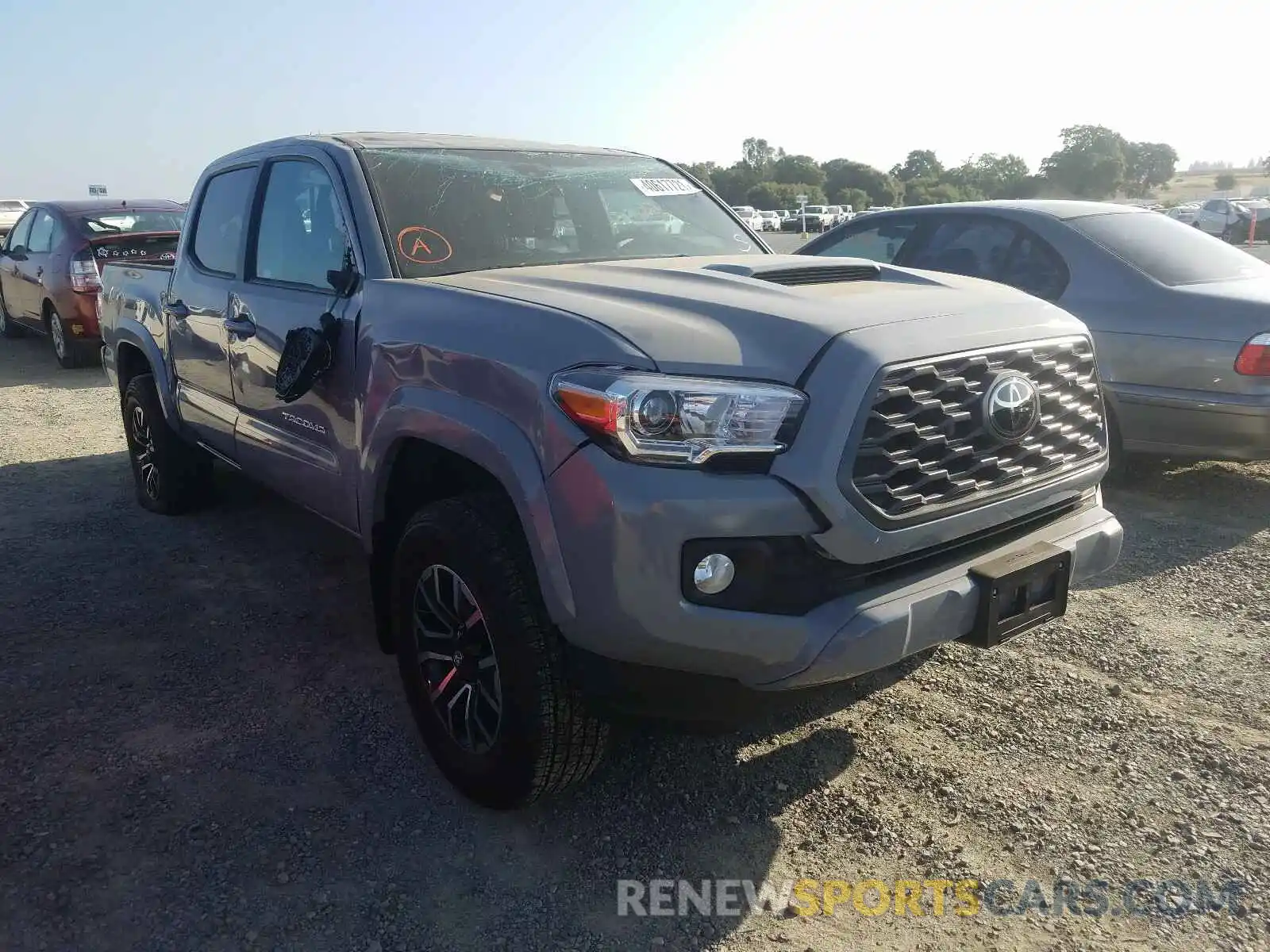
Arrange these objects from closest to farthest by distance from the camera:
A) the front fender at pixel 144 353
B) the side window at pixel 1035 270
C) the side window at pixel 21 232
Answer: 1. the front fender at pixel 144 353
2. the side window at pixel 1035 270
3. the side window at pixel 21 232

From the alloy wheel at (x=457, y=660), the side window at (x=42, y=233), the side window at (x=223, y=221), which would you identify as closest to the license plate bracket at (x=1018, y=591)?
the alloy wheel at (x=457, y=660)

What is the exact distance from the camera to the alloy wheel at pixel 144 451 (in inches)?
214

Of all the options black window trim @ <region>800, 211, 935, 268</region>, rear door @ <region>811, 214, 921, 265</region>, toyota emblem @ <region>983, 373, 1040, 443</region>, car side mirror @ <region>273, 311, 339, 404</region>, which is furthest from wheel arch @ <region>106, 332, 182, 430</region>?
toyota emblem @ <region>983, 373, 1040, 443</region>

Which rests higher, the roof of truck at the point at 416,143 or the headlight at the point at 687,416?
the roof of truck at the point at 416,143

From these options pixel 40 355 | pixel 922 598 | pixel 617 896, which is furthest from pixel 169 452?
pixel 40 355

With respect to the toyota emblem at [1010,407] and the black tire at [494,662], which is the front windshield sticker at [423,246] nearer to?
the black tire at [494,662]

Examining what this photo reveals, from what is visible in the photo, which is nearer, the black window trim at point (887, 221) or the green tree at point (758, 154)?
the black window trim at point (887, 221)

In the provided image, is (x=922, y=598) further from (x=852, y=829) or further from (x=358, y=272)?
(x=358, y=272)

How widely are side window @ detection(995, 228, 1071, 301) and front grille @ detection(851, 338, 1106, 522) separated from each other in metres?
2.80

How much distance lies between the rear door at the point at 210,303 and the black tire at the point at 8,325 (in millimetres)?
8832

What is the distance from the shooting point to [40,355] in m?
11.2

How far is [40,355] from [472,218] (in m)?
9.87

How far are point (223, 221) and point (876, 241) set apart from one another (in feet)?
13.1

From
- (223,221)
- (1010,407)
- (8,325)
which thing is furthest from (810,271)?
(8,325)
